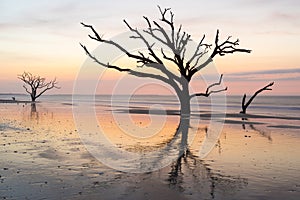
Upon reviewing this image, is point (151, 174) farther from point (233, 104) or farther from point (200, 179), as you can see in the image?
point (233, 104)

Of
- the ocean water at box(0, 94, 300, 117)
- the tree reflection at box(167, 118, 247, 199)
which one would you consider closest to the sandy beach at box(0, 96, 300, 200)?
the tree reflection at box(167, 118, 247, 199)

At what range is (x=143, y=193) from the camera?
21.0 feet

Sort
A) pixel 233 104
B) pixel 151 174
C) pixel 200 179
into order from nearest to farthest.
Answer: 1. pixel 200 179
2. pixel 151 174
3. pixel 233 104

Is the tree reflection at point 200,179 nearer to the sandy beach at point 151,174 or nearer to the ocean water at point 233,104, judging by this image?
the sandy beach at point 151,174

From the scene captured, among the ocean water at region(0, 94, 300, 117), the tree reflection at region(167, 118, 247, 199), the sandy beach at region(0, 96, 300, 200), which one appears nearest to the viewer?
the sandy beach at region(0, 96, 300, 200)

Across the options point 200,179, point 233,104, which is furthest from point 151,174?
point 233,104

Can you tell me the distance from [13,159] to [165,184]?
4.44m

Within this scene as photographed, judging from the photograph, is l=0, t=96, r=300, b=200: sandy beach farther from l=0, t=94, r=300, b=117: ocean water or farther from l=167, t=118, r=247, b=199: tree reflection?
l=0, t=94, r=300, b=117: ocean water

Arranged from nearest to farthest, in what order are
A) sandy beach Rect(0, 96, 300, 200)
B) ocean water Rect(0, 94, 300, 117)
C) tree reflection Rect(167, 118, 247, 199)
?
sandy beach Rect(0, 96, 300, 200), tree reflection Rect(167, 118, 247, 199), ocean water Rect(0, 94, 300, 117)

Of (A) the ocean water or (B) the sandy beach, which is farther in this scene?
(A) the ocean water

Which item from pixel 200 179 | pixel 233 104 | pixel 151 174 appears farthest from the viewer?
pixel 233 104

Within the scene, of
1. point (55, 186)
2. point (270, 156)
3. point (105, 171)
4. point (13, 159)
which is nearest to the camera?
point (55, 186)

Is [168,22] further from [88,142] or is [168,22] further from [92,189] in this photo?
[92,189]

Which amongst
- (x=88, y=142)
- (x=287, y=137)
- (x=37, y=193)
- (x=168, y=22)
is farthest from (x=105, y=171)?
(x=168, y=22)
